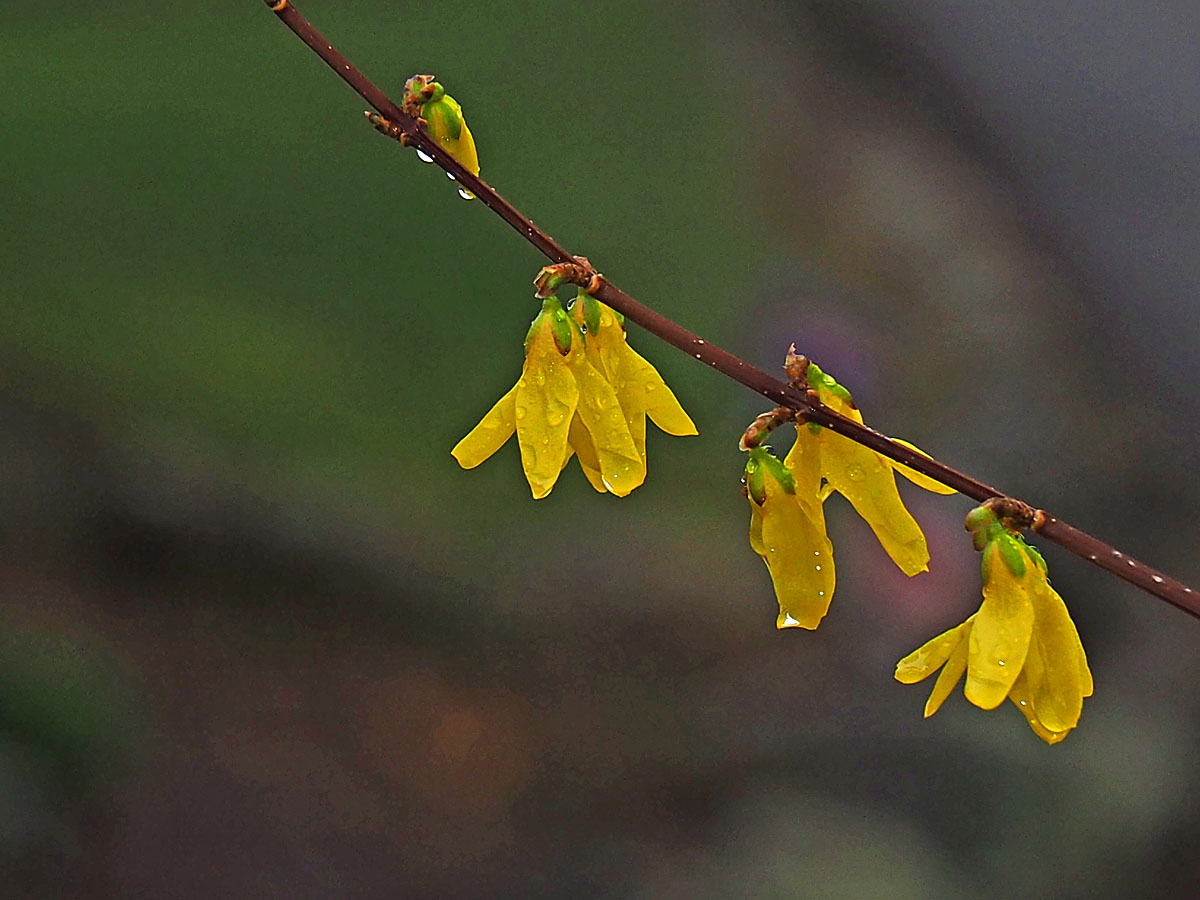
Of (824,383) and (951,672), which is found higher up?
(824,383)

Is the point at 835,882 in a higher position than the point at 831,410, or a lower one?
lower

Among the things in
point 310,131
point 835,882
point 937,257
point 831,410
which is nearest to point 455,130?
point 831,410

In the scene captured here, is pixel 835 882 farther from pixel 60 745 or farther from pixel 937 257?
pixel 937 257

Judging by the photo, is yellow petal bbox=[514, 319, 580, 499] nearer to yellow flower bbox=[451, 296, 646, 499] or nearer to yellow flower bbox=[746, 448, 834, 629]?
yellow flower bbox=[451, 296, 646, 499]

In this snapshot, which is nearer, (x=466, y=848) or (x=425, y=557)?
(x=466, y=848)

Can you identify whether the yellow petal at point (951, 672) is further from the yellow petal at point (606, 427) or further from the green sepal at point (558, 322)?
the green sepal at point (558, 322)

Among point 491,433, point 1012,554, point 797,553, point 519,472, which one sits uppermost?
point 1012,554

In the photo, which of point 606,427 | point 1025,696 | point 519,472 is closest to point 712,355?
point 606,427

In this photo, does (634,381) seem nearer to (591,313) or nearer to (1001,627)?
(591,313)
